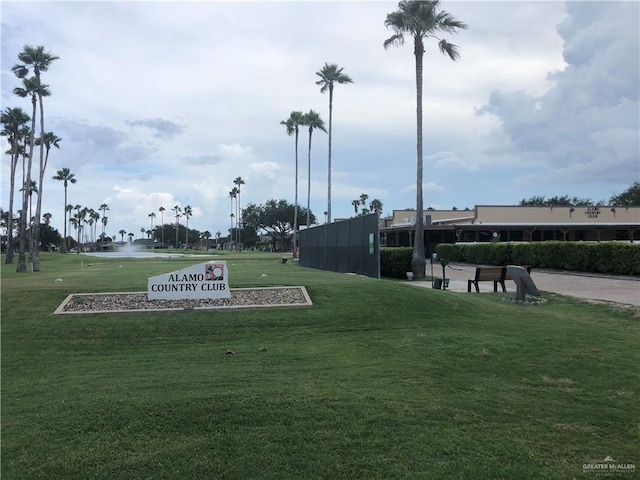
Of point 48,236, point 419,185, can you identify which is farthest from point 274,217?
point 419,185

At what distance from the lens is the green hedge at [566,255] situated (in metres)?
20.9

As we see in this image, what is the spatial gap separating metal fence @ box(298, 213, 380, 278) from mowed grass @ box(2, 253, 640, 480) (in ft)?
32.3

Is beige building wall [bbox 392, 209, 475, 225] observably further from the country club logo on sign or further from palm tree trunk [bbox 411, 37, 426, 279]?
the country club logo on sign

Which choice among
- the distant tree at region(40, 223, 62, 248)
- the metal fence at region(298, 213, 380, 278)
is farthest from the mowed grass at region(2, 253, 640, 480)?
the distant tree at region(40, 223, 62, 248)

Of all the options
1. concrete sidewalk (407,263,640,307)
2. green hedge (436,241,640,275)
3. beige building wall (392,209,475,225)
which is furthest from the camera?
beige building wall (392,209,475,225)

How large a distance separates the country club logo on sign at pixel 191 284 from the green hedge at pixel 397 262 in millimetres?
15405

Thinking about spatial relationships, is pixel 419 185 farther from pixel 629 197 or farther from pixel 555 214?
pixel 629 197

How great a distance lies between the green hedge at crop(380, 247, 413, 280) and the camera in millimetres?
24234

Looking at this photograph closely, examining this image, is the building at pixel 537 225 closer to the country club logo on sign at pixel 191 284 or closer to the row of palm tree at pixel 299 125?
the row of palm tree at pixel 299 125

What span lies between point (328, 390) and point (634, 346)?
501 centimetres

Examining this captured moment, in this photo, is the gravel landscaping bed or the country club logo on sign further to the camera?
the country club logo on sign

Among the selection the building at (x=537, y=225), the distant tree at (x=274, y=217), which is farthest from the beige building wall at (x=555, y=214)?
the distant tree at (x=274, y=217)

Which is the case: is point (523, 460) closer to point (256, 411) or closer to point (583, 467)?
point (583, 467)

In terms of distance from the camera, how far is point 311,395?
5246 mm
